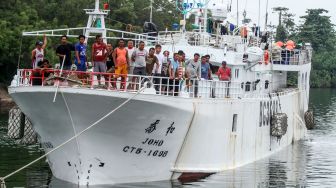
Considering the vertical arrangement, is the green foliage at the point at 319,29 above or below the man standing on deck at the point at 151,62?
above

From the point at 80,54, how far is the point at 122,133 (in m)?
3.22

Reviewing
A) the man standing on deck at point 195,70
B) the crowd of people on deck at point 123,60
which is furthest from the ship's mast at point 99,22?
the man standing on deck at point 195,70

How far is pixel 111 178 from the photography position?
100.0 ft

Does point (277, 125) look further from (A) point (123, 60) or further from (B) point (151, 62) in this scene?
(A) point (123, 60)

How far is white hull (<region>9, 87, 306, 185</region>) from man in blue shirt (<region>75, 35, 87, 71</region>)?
2197mm

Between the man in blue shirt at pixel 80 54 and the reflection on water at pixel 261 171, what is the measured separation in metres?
3.93

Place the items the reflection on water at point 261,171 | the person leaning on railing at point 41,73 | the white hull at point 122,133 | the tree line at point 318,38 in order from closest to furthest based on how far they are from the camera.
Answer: the white hull at point 122,133 < the person leaning on railing at point 41,73 < the reflection on water at point 261,171 < the tree line at point 318,38

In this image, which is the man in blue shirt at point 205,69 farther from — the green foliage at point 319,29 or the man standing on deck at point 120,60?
the green foliage at point 319,29

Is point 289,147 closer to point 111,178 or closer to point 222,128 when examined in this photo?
point 222,128

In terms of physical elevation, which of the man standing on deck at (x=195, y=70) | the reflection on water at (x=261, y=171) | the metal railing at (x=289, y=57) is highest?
the metal railing at (x=289, y=57)

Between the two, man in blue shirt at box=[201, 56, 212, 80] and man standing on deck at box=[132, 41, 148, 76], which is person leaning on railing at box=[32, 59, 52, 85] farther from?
man in blue shirt at box=[201, 56, 212, 80]

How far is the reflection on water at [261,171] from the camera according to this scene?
32.2 meters

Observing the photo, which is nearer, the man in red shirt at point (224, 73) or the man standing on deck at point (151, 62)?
the man standing on deck at point (151, 62)

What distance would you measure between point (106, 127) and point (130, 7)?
61422 millimetres
